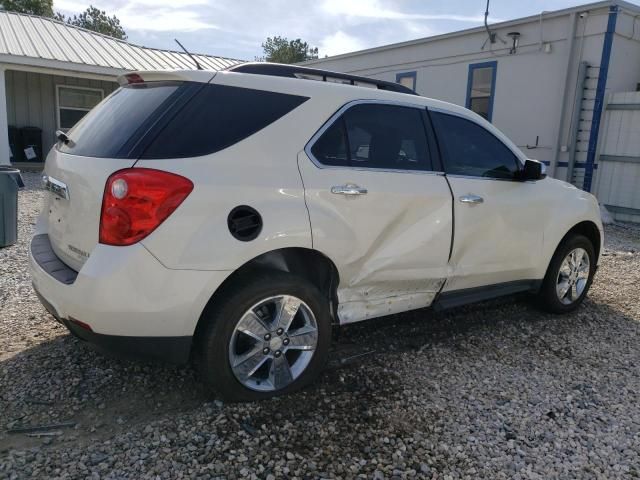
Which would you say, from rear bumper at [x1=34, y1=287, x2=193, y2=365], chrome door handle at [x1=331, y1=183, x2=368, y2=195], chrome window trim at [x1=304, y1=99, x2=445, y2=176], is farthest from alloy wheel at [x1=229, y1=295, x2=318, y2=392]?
chrome window trim at [x1=304, y1=99, x2=445, y2=176]

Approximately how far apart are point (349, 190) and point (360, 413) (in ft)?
4.17

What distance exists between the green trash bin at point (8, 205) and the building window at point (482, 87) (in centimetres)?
1002

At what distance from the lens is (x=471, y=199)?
12.1 ft

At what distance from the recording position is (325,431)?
2.76m

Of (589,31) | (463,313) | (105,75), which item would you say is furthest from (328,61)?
(463,313)

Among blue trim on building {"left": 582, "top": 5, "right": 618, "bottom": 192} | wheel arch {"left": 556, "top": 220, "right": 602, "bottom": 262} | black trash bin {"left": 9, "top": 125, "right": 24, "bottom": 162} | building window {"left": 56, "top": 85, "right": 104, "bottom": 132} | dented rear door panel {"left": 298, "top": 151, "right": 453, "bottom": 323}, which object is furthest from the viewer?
building window {"left": 56, "top": 85, "right": 104, "bottom": 132}

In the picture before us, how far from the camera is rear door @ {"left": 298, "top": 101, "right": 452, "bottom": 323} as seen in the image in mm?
3000

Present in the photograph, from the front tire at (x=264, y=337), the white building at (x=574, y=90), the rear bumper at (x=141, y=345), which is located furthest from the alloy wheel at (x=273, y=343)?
the white building at (x=574, y=90)

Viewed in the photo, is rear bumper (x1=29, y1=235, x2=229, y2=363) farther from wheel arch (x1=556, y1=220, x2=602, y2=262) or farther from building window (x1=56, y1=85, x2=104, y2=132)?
building window (x1=56, y1=85, x2=104, y2=132)

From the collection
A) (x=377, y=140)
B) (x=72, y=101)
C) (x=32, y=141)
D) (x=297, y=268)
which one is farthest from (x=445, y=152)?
(x=72, y=101)

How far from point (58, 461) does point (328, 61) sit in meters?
15.9

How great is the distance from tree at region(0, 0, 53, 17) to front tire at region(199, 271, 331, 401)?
4726 centimetres

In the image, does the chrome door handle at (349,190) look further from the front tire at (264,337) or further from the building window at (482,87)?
the building window at (482,87)

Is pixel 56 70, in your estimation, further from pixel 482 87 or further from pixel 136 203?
pixel 136 203
